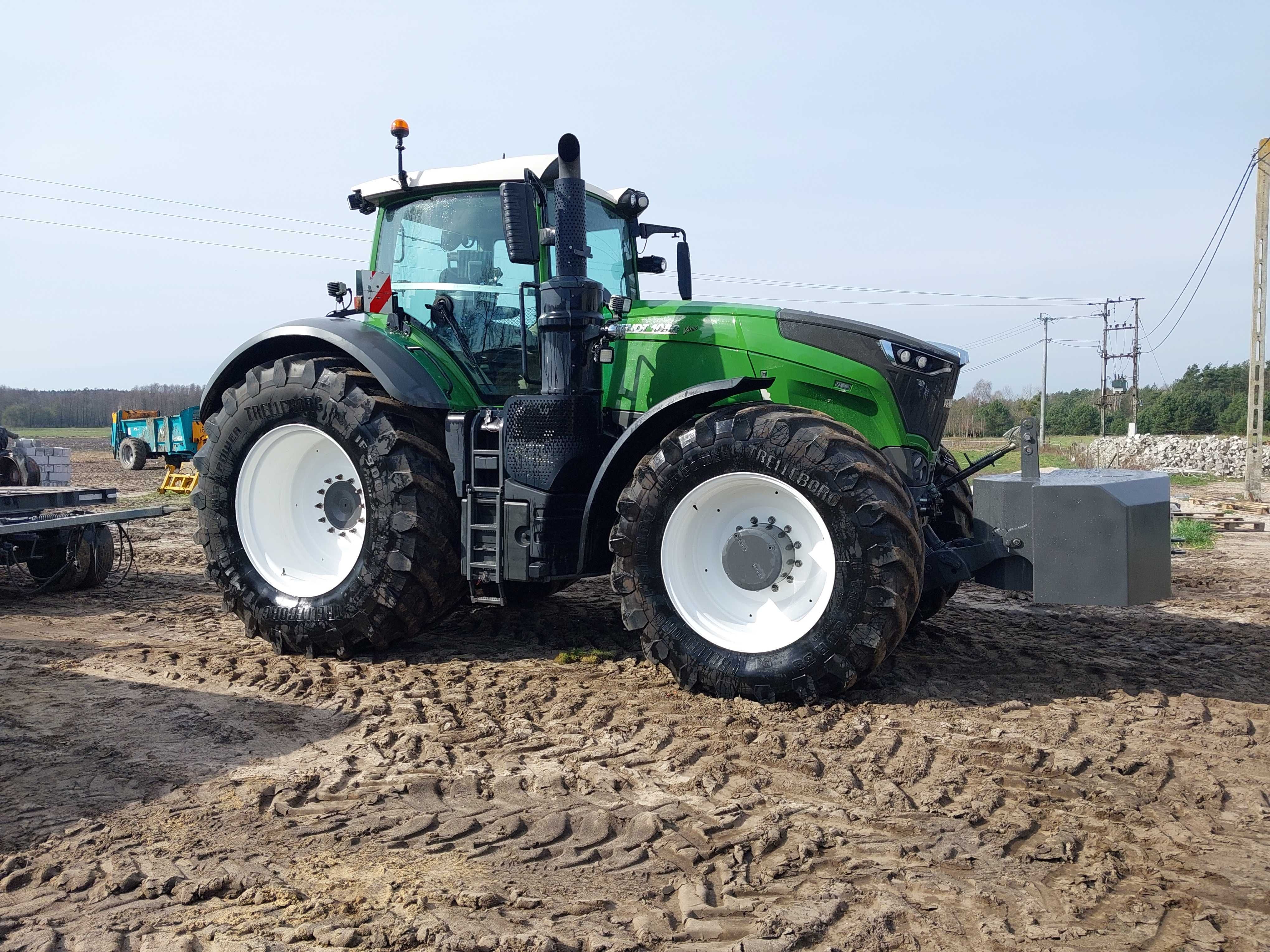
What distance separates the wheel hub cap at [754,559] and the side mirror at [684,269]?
2.25m

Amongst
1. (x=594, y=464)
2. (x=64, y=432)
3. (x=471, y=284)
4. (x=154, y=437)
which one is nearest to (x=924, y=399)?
(x=594, y=464)

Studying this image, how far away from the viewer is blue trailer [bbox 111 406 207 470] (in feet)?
68.5

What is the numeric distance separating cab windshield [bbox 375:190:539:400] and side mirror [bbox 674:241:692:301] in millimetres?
1280

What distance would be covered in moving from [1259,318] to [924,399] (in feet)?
53.1

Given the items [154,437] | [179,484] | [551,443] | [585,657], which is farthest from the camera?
[154,437]

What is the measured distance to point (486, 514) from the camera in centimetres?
548

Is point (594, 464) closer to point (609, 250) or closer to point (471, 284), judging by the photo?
point (471, 284)

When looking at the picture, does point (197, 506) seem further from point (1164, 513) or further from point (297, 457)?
point (1164, 513)

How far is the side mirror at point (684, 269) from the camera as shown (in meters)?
6.61

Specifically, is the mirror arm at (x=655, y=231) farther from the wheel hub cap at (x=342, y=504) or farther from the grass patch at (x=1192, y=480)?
the grass patch at (x=1192, y=480)

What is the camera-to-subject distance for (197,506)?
607 cm

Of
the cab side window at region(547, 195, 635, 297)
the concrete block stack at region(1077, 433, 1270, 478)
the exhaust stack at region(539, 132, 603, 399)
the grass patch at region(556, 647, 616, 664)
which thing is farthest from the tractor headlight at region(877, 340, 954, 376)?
the concrete block stack at region(1077, 433, 1270, 478)

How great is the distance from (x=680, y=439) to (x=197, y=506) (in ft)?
10.0

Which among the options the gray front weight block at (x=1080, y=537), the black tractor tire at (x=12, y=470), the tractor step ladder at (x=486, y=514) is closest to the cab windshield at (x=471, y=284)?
the tractor step ladder at (x=486, y=514)
